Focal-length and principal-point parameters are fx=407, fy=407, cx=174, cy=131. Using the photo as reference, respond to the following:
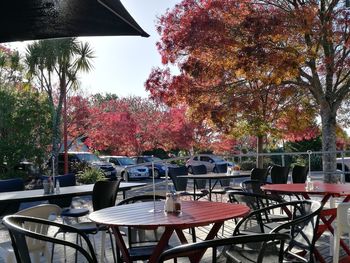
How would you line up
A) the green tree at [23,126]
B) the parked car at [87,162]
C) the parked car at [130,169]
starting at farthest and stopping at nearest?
the parked car at [130,169]
the parked car at [87,162]
the green tree at [23,126]

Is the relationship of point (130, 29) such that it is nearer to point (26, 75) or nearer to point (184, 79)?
point (184, 79)

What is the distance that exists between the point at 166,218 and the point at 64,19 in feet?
5.96

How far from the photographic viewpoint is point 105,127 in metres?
25.2

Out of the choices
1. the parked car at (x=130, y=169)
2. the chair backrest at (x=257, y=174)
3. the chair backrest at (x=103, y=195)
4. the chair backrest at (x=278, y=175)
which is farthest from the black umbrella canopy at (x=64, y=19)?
the parked car at (x=130, y=169)

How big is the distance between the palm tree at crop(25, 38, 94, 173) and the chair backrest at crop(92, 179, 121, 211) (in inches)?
518

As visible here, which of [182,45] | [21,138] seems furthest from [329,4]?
[21,138]

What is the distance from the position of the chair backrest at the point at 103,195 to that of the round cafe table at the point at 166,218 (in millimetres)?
1453

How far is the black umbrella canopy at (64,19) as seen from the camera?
310 centimetres

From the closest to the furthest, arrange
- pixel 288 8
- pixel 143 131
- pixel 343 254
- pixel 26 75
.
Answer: pixel 343 254 < pixel 288 8 < pixel 26 75 < pixel 143 131

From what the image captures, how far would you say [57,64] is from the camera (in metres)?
19.2

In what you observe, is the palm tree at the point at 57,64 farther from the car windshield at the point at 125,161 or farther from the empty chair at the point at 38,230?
the empty chair at the point at 38,230

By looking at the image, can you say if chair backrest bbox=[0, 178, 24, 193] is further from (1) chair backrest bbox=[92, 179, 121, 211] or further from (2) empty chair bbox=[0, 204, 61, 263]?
(2) empty chair bbox=[0, 204, 61, 263]

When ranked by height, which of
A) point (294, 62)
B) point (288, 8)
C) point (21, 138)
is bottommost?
point (21, 138)

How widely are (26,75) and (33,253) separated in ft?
59.6
